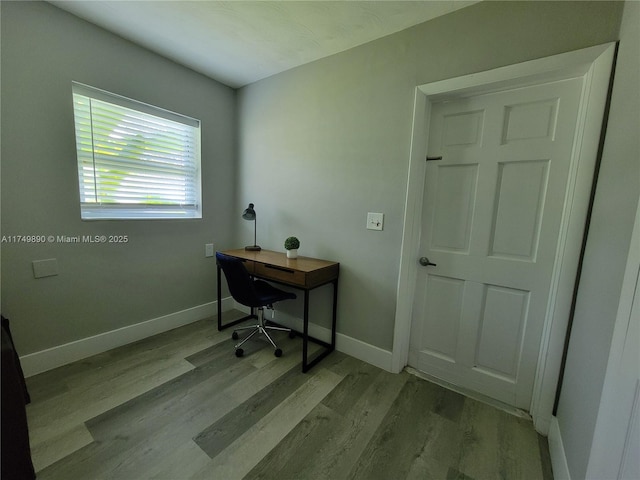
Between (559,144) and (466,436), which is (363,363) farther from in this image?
(559,144)

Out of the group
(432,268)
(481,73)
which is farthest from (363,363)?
(481,73)

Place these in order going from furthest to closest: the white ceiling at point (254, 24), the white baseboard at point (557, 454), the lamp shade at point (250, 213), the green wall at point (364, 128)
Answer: the lamp shade at point (250, 213), the white ceiling at point (254, 24), the green wall at point (364, 128), the white baseboard at point (557, 454)

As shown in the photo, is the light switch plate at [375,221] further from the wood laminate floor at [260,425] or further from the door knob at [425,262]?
the wood laminate floor at [260,425]

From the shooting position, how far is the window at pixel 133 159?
194 centimetres

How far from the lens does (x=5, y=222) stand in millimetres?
1628

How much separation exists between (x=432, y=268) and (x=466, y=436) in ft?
3.31

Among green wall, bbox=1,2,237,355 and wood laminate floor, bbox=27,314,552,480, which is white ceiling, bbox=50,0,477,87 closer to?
green wall, bbox=1,2,237,355

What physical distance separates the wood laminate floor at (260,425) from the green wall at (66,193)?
1.36 feet

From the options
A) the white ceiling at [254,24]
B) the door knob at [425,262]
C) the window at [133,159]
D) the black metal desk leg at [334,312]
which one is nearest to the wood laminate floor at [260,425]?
the black metal desk leg at [334,312]

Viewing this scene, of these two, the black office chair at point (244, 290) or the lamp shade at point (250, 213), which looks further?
the lamp shade at point (250, 213)

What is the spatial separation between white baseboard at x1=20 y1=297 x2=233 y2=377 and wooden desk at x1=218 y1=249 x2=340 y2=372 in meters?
0.88

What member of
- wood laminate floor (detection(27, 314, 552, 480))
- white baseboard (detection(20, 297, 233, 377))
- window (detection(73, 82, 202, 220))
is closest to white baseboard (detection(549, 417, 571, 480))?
wood laminate floor (detection(27, 314, 552, 480))

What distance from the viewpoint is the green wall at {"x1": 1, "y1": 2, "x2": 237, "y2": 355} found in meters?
1.63

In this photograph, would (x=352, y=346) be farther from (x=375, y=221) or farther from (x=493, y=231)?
(x=493, y=231)
